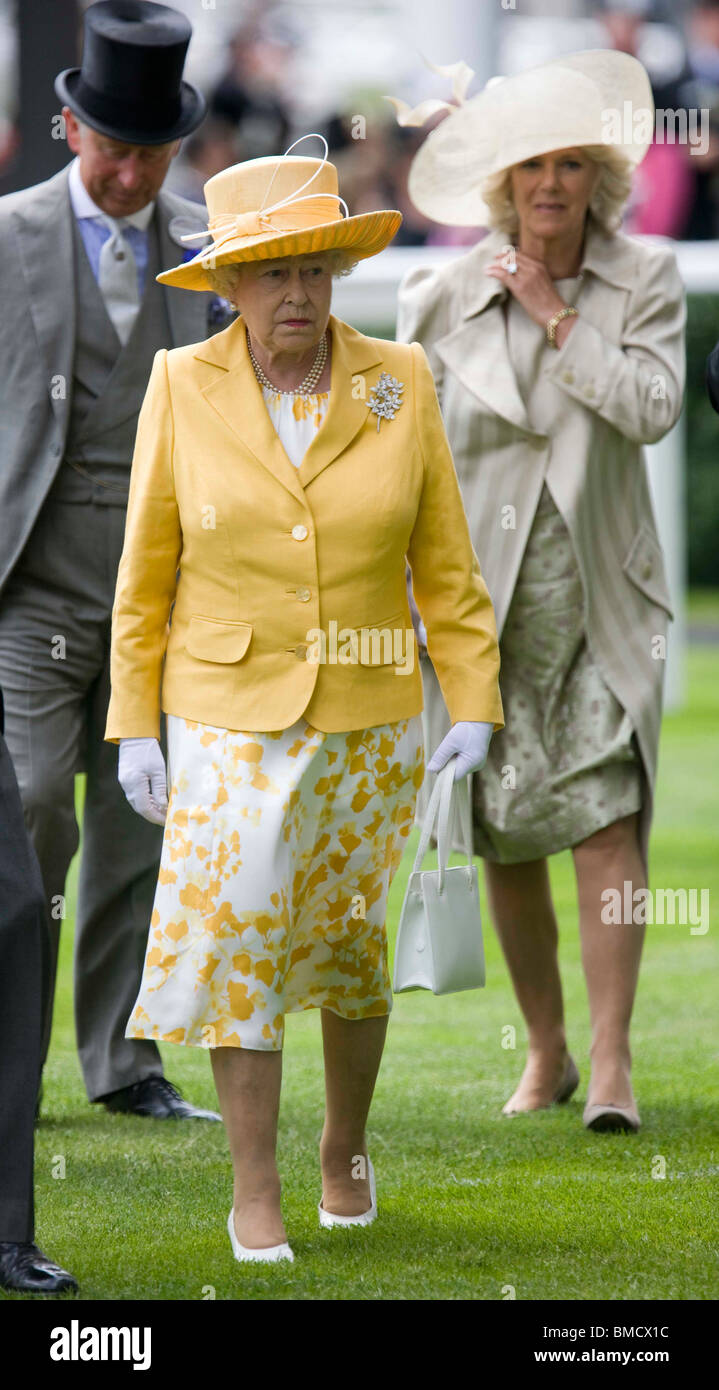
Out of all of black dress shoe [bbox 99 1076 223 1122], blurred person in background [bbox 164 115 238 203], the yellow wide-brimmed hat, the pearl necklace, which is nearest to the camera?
the yellow wide-brimmed hat

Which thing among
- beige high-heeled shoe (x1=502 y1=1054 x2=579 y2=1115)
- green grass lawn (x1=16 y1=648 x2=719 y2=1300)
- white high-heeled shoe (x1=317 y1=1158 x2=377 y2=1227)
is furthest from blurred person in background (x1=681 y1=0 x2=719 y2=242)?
white high-heeled shoe (x1=317 y1=1158 x2=377 y2=1227)

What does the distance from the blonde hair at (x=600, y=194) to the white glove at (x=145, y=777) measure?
6.36ft

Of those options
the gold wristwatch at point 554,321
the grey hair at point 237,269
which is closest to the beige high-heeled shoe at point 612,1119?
the gold wristwatch at point 554,321

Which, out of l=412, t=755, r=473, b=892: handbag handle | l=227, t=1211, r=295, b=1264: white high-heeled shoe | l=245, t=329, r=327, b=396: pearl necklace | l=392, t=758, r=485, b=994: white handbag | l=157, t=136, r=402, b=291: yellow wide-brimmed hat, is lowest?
l=227, t=1211, r=295, b=1264: white high-heeled shoe

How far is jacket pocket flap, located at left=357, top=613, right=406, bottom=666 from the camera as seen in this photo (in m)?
4.01

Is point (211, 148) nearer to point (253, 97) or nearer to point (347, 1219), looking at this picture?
point (253, 97)

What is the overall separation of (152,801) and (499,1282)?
107 cm

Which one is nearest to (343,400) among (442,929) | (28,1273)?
(442,929)

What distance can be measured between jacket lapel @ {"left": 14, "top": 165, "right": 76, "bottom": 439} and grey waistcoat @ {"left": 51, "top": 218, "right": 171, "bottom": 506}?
34mm

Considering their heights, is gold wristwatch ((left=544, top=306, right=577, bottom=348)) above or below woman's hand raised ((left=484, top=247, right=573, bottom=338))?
below

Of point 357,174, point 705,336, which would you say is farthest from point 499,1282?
point 705,336

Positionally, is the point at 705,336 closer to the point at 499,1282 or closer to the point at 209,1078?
the point at 209,1078

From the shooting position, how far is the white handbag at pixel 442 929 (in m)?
4.04

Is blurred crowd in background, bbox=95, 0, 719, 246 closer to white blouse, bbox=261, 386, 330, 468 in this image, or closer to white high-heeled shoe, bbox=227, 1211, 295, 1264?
white blouse, bbox=261, 386, 330, 468
